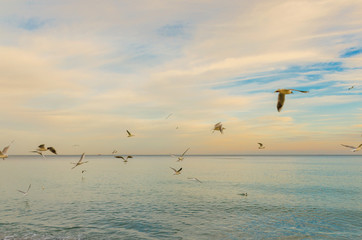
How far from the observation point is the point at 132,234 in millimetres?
28219

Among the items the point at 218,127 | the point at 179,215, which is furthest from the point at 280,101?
the point at 179,215

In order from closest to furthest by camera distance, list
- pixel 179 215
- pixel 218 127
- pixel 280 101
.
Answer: pixel 280 101 < pixel 218 127 < pixel 179 215

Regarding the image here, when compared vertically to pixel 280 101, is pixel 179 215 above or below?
below

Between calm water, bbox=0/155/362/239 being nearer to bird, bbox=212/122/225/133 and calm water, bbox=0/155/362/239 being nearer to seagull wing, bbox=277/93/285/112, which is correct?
bird, bbox=212/122/225/133

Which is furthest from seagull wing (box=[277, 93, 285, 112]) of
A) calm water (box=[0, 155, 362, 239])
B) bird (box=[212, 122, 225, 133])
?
calm water (box=[0, 155, 362, 239])

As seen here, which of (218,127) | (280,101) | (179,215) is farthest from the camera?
(179,215)

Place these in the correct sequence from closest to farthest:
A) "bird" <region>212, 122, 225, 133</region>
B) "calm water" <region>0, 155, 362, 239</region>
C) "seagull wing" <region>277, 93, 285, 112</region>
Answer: "seagull wing" <region>277, 93, 285, 112</region> < "bird" <region>212, 122, 225, 133</region> < "calm water" <region>0, 155, 362, 239</region>

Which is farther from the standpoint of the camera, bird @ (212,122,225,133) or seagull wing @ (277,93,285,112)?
bird @ (212,122,225,133)

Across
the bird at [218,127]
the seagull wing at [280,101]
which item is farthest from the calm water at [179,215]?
the seagull wing at [280,101]

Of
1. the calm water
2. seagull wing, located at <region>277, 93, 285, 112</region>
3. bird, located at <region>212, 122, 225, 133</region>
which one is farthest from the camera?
the calm water

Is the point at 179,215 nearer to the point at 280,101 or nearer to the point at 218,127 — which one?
the point at 218,127

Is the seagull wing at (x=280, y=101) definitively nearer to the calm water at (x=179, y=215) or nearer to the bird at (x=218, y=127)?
the bird at (x=218, y=127)

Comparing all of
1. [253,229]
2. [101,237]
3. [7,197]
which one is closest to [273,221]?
[253,229]

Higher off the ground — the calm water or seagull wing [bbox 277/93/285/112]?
seagull wing [bbox 277/93/285/112]
